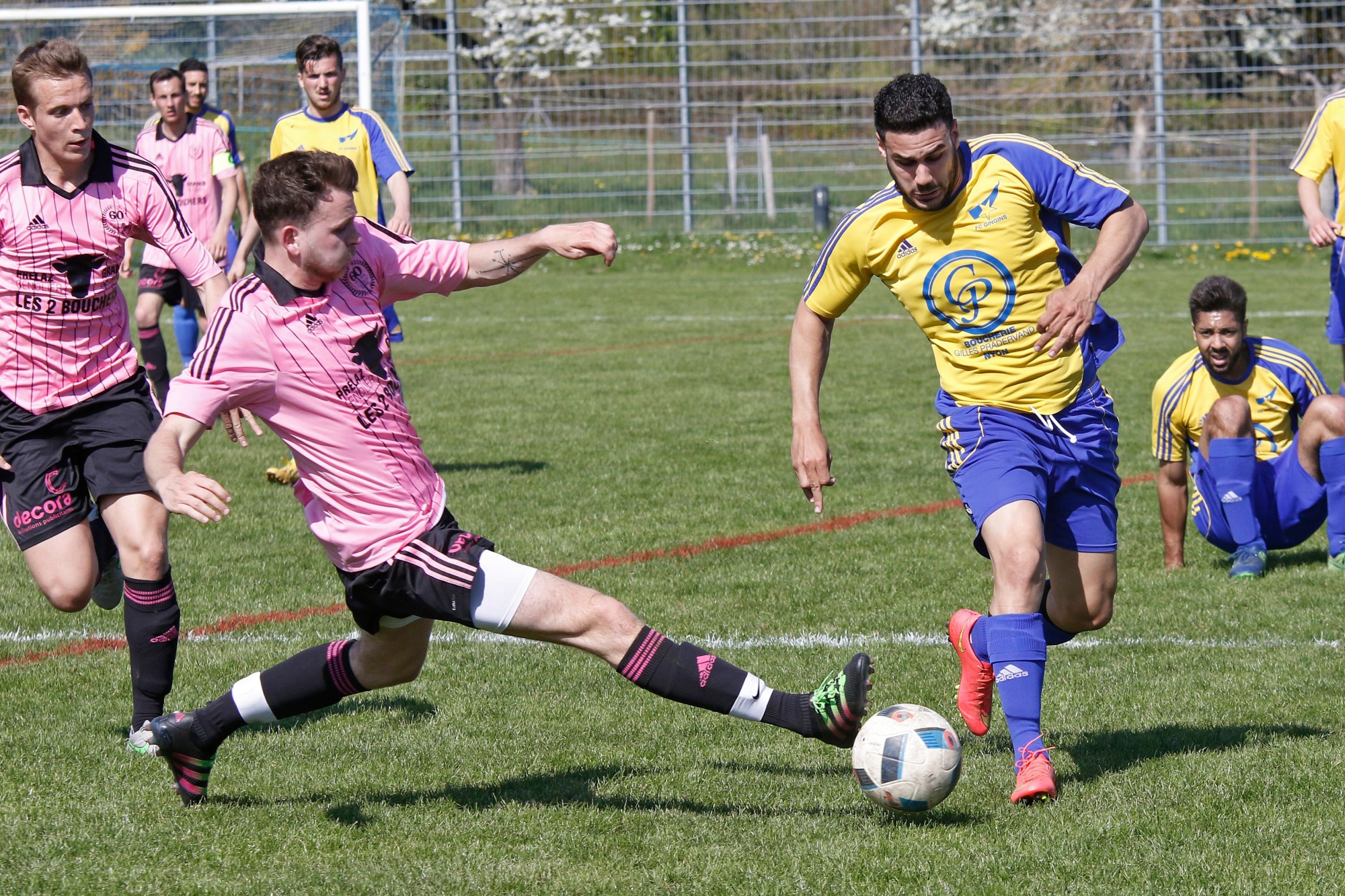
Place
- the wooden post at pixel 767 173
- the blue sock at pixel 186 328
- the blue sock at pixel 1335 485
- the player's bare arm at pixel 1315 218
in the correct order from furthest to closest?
the wooden post at pixel 767 173
the blue sock at pixel 186 328
the player's bare arm at pixel 1315 218
the blue sock at pixel 1335 485

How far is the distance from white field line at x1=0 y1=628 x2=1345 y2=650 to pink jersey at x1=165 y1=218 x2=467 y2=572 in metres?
1.84

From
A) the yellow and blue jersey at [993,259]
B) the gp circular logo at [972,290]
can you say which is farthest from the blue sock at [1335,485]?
the gp circular logo at [972,290]

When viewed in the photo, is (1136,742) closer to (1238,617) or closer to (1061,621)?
(1061,621)

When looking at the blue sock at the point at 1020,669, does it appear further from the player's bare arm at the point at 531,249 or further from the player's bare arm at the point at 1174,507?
the player's bare arm at the point at 1174,507

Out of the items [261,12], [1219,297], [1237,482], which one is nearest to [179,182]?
[261,12]

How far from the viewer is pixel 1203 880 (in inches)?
146

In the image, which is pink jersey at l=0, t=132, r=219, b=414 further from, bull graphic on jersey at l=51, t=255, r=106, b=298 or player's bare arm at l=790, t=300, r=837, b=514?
player's bare arm at l=790, t=300, r=837, b=514

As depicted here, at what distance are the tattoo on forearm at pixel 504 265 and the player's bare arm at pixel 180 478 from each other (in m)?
0.99

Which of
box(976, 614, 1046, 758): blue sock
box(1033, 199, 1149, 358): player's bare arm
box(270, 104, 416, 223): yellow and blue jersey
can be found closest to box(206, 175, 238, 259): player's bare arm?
box(270, 104, 416, 223): yellow and blue jersey

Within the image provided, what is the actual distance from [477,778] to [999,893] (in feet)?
5.80

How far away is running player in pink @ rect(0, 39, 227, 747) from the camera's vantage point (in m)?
5.03

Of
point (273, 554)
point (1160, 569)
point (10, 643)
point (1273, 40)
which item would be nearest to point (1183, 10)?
point (1273, 40)

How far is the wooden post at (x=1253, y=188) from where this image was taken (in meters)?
23.5

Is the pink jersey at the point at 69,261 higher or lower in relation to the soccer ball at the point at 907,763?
higher
